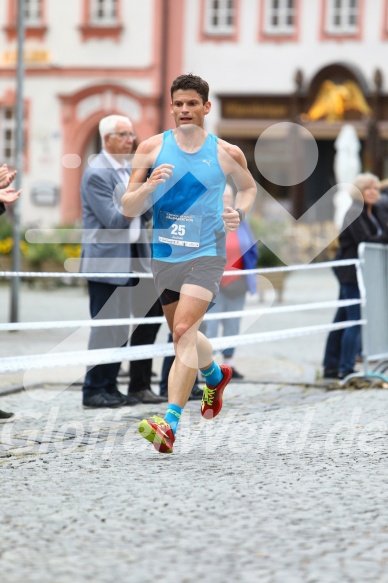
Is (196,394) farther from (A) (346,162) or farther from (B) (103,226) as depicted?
(A) (346,162)

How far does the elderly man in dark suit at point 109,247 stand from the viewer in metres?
9.06

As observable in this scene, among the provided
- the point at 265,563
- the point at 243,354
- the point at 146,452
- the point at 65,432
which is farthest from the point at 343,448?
the point at 243,354

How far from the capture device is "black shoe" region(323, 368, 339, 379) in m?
11.3

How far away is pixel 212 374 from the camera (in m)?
7.45

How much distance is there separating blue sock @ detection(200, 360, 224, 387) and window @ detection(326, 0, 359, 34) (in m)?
29.2

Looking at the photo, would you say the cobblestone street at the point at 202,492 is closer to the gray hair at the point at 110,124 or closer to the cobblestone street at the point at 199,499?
the cobblestone street at the point at 199,499

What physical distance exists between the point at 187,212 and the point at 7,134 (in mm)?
30945

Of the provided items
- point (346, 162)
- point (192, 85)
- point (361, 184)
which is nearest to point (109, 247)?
point (192, 85)

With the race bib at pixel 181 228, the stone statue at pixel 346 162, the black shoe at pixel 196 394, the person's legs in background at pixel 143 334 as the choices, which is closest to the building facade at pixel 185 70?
the stone statue at pixel 346 162

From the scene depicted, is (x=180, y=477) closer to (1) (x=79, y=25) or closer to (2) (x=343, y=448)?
(2) (x=343, y=448)

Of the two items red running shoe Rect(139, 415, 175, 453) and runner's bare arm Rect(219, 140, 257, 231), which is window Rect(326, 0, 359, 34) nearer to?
runner's bare arm Rect(219, 140, 257, 231)

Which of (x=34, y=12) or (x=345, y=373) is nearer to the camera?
(x=345, y=373)

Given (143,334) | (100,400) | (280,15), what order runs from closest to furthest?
(100,400) → (143,334) → (280,15)

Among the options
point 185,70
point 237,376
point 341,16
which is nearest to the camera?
point 237,376
